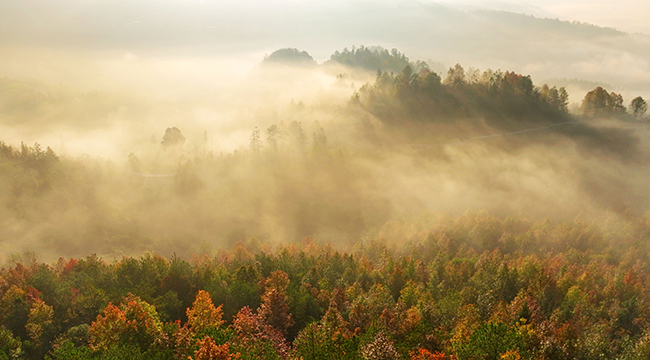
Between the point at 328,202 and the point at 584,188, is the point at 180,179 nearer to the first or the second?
the point at 328,202

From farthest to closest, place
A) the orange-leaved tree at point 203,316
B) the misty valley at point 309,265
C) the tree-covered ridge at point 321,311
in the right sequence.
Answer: the orange-leaved tree at point 203,316 → the misty valley at point 309,265 → the tree-covered ridge at point 321,311

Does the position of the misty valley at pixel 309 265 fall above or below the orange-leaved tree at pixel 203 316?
below

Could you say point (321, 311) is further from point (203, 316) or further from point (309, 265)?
point (309, 265)

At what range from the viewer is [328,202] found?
7357 inches

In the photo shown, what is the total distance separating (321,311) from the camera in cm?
6438

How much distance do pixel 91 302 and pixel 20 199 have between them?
142177 millimetres

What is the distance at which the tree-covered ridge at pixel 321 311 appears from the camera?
136 ft

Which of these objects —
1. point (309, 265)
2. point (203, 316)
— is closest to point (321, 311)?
point (203, 316)

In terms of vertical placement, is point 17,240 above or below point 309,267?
below

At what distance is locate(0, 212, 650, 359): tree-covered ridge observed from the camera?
41.5 meters

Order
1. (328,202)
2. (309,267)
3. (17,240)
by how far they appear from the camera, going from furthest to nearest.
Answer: (328,202)
(17,240)
(309,267)

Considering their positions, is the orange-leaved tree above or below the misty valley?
above

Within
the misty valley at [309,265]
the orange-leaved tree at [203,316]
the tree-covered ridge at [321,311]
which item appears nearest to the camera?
the tree-covered ridge at [321,311]

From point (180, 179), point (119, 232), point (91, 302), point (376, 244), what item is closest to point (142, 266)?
point (91, 302)
